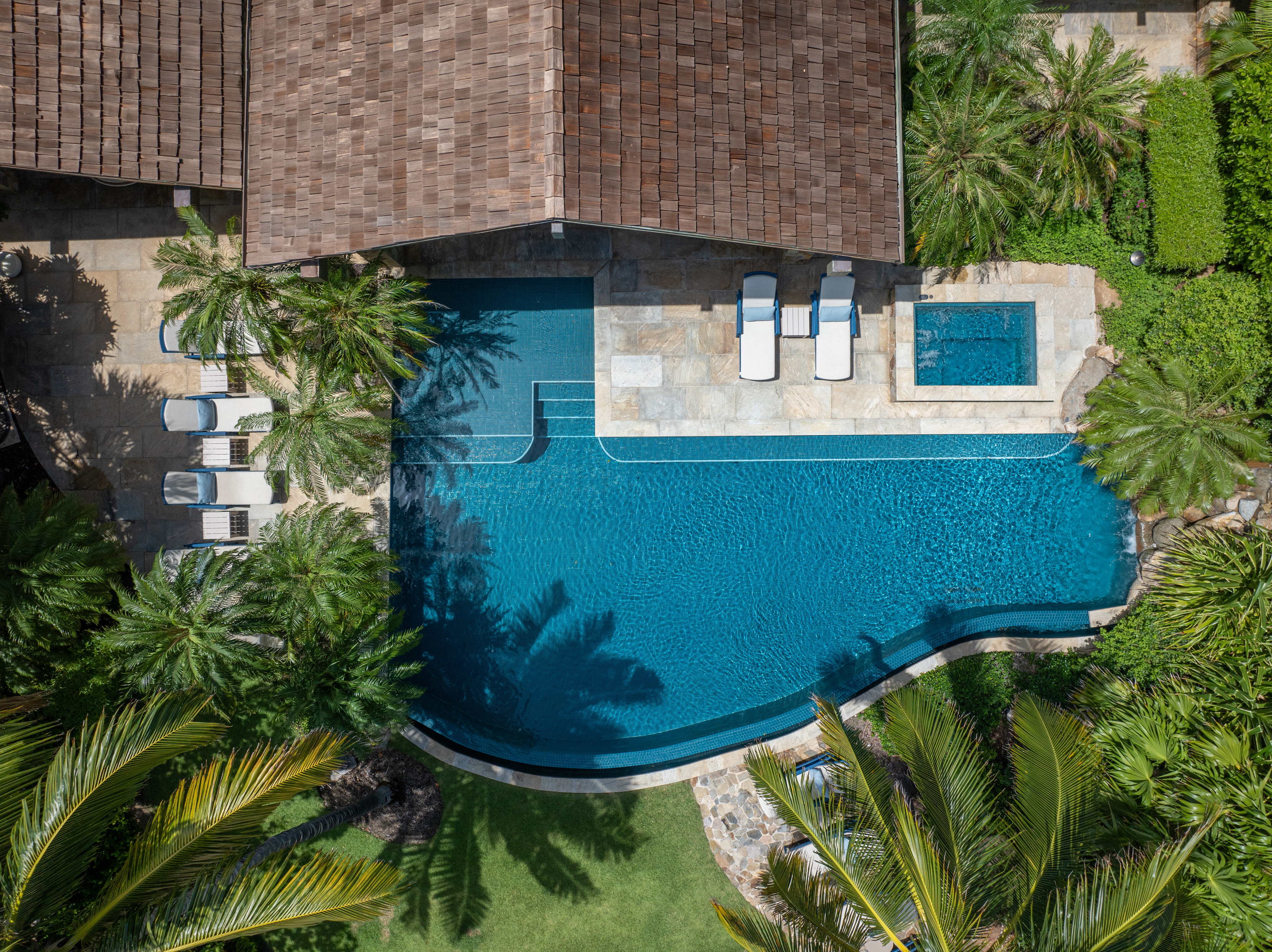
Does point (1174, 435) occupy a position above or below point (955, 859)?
above

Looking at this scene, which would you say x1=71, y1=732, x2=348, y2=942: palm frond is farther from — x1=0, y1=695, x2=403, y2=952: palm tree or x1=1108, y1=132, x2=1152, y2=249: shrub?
x1=1108, y1=132, x2=1152, y2=249: shrub

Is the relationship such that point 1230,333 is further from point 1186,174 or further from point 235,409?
point 235,409

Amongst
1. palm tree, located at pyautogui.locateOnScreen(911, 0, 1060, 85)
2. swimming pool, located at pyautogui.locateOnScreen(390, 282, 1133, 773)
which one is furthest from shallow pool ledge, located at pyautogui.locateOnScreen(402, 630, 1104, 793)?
palm tree, located at pyautogui.locateOnScreen(911, 0, 1060, 85)

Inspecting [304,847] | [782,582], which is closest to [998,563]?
[782,582]

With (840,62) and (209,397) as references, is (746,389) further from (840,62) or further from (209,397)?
(209,397)

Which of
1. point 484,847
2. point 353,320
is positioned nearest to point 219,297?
point 353,320
